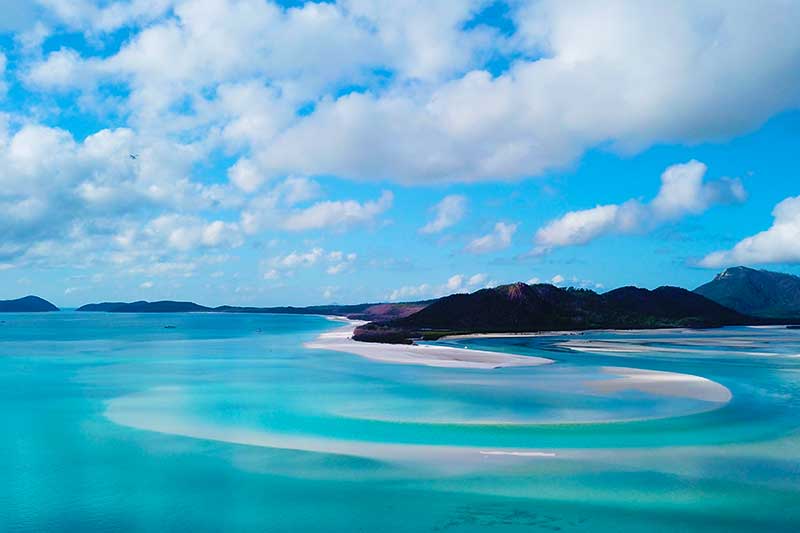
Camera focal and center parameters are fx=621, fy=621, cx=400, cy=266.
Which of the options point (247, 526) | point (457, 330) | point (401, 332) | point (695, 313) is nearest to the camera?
point (247, 526)

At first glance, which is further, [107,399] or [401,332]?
[401,332]

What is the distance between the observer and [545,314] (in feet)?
387

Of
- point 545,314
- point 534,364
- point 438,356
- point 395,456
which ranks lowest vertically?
point 395,456

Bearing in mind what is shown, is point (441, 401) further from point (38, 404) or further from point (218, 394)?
point (38, 404)

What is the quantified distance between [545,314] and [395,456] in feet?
329

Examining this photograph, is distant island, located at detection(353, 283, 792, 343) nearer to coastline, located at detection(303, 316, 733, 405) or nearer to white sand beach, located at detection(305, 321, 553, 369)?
white sand beach, located at detection(305, 321, 553, 369)

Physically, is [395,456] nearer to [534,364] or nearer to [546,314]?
[534,364]

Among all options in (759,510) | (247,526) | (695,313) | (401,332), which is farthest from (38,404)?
(695,313)

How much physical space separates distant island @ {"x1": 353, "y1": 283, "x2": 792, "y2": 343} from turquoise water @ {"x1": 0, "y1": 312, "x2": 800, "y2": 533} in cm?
4639

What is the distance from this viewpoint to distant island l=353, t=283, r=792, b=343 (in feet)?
344

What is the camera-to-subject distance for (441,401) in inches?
1298

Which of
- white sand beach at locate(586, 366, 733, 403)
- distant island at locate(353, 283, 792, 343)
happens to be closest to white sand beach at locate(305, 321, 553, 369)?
distant island at locate(353, 283, 792, 343)

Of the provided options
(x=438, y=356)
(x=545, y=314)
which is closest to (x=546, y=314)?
(x=545, y=314)

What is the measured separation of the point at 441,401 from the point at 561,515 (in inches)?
661
